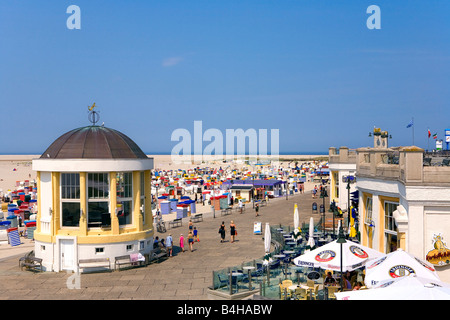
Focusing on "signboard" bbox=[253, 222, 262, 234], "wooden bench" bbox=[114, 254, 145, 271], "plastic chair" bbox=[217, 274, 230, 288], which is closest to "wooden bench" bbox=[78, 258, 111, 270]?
"wooden bench" bbox=[114, 254, 145, 271]

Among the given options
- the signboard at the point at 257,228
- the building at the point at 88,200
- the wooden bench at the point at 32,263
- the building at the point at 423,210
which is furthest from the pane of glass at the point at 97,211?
the building at the point at 423,210

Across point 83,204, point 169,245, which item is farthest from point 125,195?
point 169,245

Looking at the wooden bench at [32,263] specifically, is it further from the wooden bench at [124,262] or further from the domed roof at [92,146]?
the domed roof at [92,146]

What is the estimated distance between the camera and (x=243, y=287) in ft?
47.0

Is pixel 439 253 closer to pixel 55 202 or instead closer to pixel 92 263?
pixel 92 263

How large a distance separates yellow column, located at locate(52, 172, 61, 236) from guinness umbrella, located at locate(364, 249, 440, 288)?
14467 millimetres

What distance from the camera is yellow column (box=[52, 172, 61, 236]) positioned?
67.0 feet

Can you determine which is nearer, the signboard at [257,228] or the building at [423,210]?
the building at [423,210]

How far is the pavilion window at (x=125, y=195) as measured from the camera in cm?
2158

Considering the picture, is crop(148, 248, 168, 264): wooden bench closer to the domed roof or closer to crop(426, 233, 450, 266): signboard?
the domed roof

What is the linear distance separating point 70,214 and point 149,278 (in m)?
5.58

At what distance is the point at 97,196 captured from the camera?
818 inches

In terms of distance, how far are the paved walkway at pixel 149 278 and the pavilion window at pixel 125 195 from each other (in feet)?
9.00
